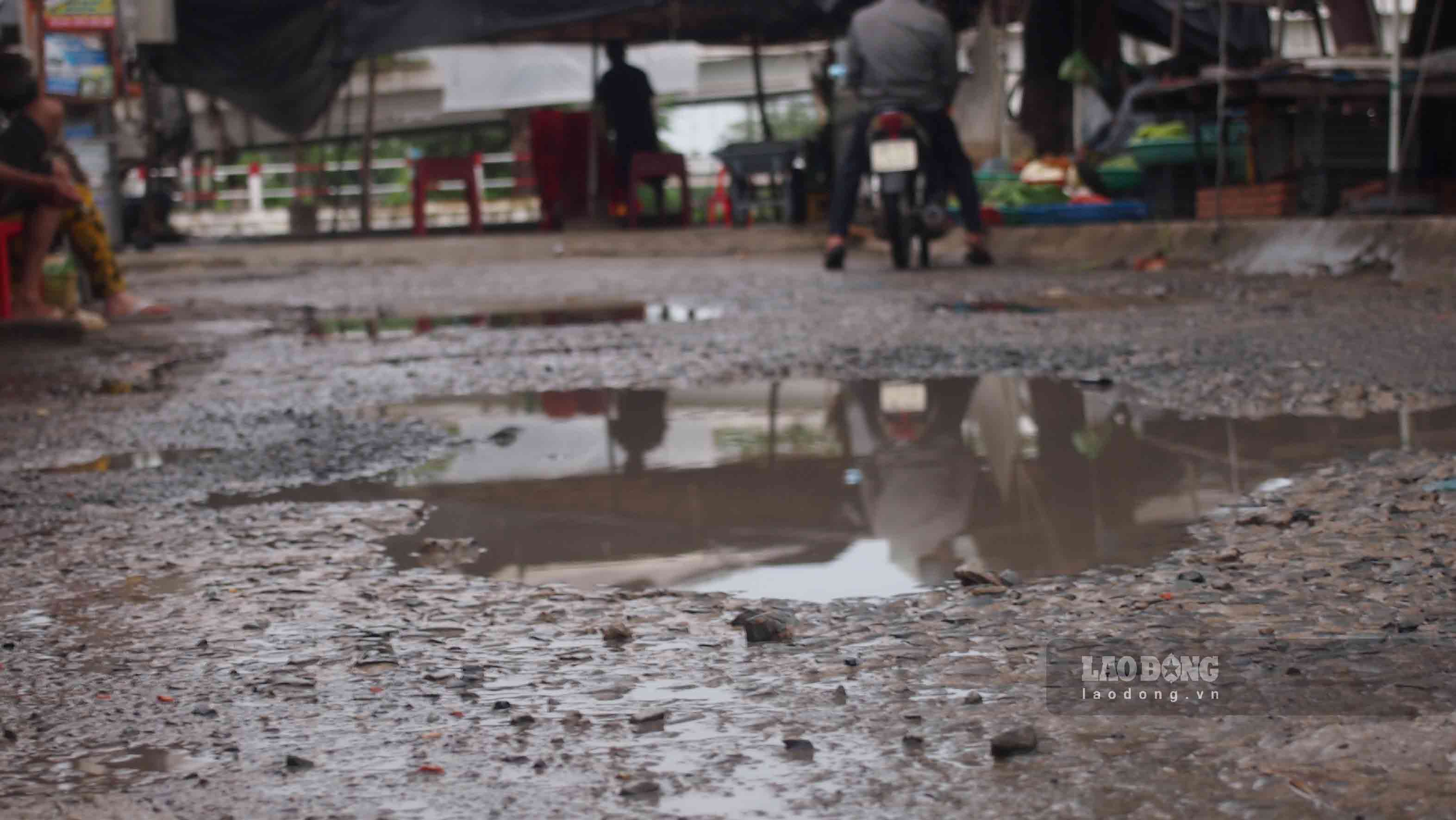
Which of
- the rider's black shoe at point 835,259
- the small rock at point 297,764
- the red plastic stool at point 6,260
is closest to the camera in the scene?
the small rock at point 297,764

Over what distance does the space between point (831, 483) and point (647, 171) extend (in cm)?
1501

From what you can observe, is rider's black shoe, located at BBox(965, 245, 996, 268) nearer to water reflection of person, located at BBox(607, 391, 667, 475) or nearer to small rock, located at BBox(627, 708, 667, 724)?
water reflection of person, located at BBox(607, 391, 667, 475)

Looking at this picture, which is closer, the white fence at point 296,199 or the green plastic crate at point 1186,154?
the green plastic crate at point 1186,154

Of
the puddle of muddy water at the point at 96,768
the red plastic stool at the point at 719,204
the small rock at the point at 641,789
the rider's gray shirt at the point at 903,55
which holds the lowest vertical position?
the small rock at the point at 641,789

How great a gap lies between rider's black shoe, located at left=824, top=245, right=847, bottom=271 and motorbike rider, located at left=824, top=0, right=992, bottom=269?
0.01 m

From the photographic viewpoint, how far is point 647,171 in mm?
18266

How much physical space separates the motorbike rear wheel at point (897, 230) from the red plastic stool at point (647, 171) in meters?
7.43

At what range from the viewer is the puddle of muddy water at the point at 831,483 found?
9.31ft

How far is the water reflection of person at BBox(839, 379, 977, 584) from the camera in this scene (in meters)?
2.88

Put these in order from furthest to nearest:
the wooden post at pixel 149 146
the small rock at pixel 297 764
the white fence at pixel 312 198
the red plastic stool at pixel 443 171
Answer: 1. the white fence at pixel 312 198
2. the red plastic stool at pixel 443 171
3. the wooden post at pixel 149 146
4. the small rock at pixel 297 764

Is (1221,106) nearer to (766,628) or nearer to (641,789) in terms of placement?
(766,628)

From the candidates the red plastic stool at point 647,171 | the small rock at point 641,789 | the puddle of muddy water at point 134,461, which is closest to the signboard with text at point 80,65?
the puddle of muddy water at point 134,461

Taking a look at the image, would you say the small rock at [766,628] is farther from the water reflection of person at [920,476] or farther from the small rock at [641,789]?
the small rock at [641,789]

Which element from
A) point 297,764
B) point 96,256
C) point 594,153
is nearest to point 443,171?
point 594,153
